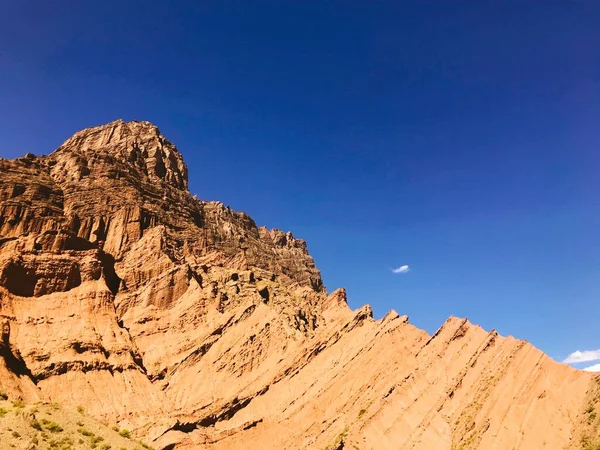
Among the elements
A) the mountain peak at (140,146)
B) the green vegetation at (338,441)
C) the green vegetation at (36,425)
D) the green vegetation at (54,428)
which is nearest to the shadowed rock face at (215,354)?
the green vegetation at (338,441)

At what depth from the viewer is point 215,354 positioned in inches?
3132

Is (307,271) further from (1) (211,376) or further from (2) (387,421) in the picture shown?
(2) (387,421)

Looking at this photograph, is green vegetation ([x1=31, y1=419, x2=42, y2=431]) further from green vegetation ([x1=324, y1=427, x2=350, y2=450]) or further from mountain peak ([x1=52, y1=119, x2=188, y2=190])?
mountain peak ([x1=52, y1=119, x2=188, y2=190])

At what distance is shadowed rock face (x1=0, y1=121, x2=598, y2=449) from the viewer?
6031 cm

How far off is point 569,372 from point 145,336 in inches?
2435

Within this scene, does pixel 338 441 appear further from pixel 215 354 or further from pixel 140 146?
pixel 140 146

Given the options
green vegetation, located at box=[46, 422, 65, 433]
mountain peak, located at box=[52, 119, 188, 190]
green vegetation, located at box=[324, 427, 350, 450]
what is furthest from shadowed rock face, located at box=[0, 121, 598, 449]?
green vegetation, located at box=[46, 422, 65, 433]

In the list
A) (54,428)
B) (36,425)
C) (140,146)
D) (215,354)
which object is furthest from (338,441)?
(140,146)

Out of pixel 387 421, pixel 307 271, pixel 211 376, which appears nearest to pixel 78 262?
pixel 211 376

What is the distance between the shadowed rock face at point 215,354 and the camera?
60.3m

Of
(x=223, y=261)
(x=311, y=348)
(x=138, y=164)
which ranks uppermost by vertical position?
(x=138, y=164)

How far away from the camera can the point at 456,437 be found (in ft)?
189

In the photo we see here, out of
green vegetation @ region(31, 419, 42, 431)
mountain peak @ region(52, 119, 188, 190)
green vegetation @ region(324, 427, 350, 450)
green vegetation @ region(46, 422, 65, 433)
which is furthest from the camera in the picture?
mountain peak @ region(52, 119, 188, 190)

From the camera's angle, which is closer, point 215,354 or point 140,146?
point 215,354
